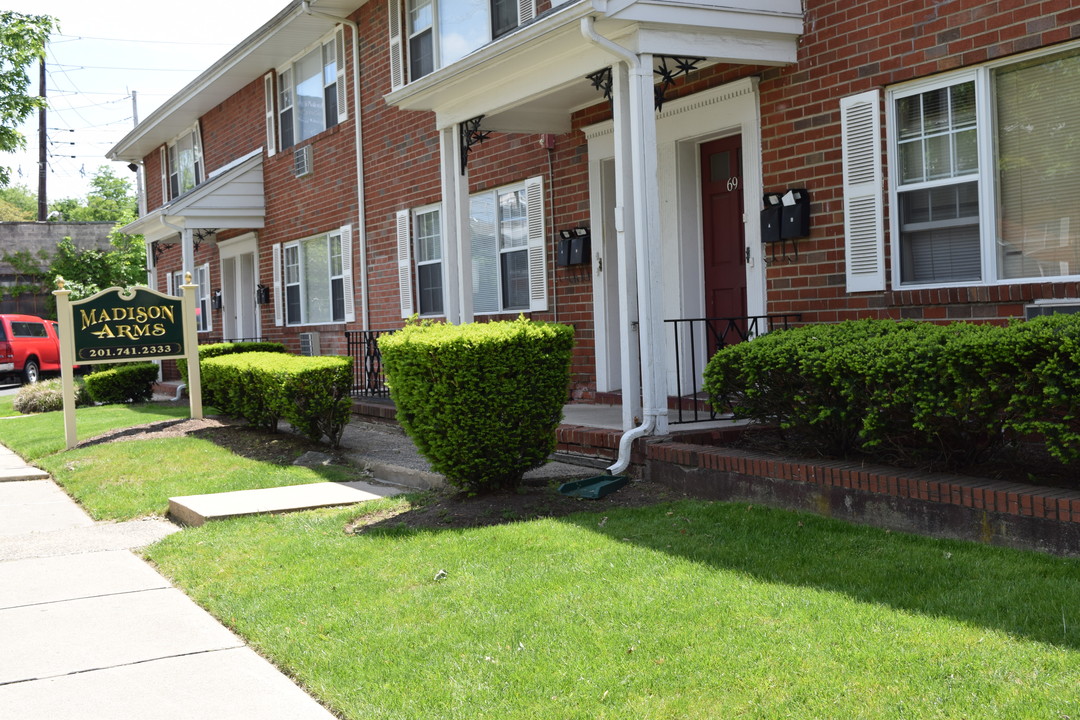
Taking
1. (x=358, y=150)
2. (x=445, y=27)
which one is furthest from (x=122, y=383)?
(x=445, y=27)

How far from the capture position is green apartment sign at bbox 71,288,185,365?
40.1ft

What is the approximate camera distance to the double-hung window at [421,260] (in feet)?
43.7

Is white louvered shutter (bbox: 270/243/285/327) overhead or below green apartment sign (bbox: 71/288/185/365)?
overhead

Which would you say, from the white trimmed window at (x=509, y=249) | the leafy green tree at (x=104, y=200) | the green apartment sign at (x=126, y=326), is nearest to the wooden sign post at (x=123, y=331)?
the green apartment sign at (x=126, y=326)

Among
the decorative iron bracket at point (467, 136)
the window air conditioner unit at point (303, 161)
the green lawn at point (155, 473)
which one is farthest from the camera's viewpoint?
the window air conditioner unit at point (303, 161)

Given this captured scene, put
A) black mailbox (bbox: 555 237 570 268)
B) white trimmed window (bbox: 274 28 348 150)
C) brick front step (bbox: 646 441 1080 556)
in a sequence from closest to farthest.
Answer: brick front step (bbox: 646 441 1080 556) → black mailbox (bbox: 555 237 570 268) → white trimmed window (bbox: 274 28 348 150)

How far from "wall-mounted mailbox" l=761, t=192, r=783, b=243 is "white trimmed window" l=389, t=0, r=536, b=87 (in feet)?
11.5

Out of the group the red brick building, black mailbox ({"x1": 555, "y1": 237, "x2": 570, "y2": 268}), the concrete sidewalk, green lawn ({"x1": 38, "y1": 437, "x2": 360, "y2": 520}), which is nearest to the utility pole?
the red brick building

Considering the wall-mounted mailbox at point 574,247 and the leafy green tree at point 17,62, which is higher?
the leafy green tree at point 17,62

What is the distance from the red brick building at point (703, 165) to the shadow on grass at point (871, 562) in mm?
1562

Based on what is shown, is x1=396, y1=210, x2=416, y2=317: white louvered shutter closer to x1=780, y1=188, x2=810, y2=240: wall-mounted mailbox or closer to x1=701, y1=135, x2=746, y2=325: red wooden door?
x1=701, y1=135, x2=746, y2=325: red wooden door

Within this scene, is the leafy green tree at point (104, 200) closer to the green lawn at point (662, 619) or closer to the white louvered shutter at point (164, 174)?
the white louvered shutter at point (164, 174)

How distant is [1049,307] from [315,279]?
41.5 feet

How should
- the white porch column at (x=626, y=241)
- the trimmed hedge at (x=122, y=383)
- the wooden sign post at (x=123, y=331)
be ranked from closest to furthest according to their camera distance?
the white porch column at (x=626, y=241)
the wooden sign post at (x=123, y=331)
the trimmed hedge at (x=122, y=383)
